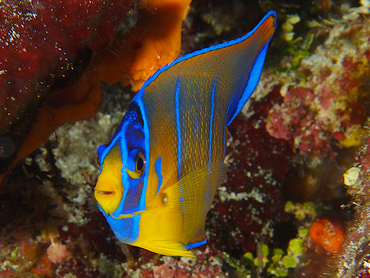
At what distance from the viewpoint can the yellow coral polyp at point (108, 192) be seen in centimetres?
122

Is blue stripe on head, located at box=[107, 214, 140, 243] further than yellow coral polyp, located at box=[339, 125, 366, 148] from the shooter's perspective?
No

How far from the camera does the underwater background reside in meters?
2.01

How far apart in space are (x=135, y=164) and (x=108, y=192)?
0.17 metres

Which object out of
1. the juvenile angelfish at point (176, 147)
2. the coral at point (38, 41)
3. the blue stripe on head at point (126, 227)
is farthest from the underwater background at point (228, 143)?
the juvenile angelfish at point (176, 147)

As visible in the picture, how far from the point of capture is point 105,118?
3.98 m

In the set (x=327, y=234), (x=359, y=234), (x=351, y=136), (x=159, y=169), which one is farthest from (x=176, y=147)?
(x=351, y=136)

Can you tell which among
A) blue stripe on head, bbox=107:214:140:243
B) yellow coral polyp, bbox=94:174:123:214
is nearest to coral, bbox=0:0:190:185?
yellow coral polyp, bbox=94:174:123:214

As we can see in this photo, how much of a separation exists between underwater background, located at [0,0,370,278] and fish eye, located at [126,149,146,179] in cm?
56

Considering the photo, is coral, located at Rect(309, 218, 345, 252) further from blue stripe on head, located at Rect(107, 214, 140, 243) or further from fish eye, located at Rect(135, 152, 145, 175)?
fish eye, located at Rect(135, 152, 145, 175)

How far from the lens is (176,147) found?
147cm

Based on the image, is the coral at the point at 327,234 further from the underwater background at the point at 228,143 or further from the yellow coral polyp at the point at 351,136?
the yellow coral polyp at the point at 351,136

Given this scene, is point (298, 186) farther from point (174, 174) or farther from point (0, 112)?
point (0, 112)

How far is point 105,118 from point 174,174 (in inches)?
110

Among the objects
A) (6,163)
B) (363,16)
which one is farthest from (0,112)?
(363,16)
